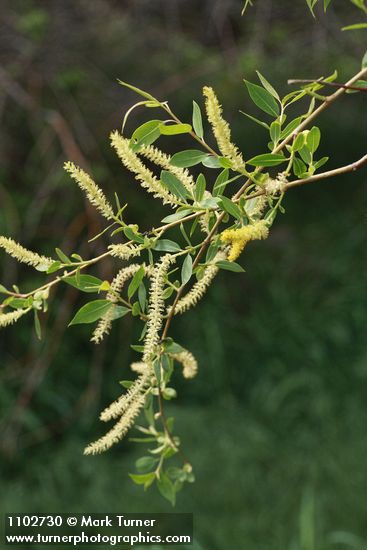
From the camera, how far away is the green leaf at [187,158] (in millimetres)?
723

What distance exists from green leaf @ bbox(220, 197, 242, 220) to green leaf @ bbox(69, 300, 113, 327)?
0.51 ft

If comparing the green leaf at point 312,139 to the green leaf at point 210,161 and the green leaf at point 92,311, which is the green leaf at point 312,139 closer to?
the green leaf at point 210,161

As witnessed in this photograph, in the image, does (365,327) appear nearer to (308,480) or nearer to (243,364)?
(243,364)

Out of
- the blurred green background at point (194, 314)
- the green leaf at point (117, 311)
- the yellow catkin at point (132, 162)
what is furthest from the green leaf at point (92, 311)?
the blurred green background at point (194, 314)

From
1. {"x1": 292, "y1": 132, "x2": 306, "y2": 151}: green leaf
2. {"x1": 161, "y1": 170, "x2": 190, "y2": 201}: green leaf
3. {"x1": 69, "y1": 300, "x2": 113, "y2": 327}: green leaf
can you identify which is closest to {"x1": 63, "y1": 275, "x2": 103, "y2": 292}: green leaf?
{"x1": 69, "y1": 300, "x2": 113, "y2": 327}: green leaf

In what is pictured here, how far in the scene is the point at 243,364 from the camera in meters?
3.52

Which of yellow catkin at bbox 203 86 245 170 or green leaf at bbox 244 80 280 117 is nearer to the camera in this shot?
yellow catkin at bbox 203 86 245 170

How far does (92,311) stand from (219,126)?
0.22 meters

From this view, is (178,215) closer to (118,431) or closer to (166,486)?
(118,431)

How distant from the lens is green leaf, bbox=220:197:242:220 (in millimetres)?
678

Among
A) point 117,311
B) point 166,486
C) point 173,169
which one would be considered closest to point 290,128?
point 173,169

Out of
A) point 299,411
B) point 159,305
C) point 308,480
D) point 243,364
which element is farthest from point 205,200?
point 243,364

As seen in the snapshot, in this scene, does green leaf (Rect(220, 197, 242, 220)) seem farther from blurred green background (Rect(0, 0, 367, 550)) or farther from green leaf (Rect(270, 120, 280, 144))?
blurred green background (Rect(0, 0, 367, 550))

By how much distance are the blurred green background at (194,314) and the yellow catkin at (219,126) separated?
72.5 inches
